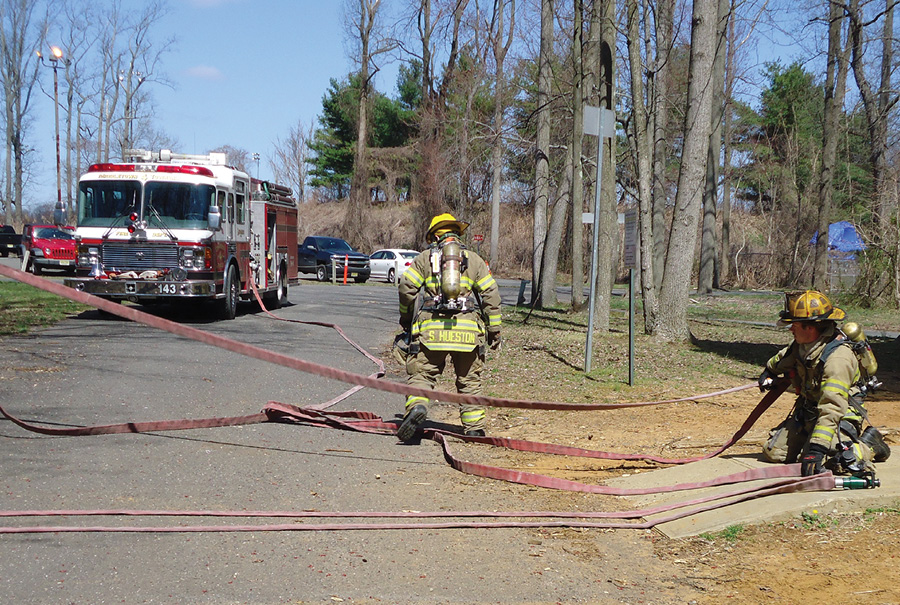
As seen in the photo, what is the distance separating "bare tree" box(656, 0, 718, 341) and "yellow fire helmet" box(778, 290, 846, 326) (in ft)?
26.6

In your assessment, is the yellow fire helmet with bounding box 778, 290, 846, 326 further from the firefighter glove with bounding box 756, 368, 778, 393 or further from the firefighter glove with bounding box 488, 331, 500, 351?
the firefighter glove with bounding box 488, 331, 500, 351

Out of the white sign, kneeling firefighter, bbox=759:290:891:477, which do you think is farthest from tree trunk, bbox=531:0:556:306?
kneeling firefighter, bbox=759:290:891:477

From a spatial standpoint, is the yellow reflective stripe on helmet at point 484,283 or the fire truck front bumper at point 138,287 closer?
the yellow reflective stripe on helmet at point 484,283

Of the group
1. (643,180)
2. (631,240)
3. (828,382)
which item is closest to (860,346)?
(828,382)

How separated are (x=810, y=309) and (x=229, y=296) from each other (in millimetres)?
13348

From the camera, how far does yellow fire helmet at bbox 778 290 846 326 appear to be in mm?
5492

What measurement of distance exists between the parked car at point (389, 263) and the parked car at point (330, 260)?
2.44 ft

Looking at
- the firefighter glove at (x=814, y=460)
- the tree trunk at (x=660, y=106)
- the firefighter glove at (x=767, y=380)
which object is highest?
the tree trunk at (x=660, y=106)

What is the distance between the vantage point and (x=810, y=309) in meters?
5.50

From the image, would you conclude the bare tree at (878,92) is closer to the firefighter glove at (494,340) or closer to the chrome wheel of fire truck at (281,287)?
the chrome wheel of fire truck at (281,287)

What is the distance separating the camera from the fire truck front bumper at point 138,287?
15.0 metres

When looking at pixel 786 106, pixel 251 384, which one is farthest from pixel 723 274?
pixel 251 384

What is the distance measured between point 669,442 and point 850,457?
248 cm

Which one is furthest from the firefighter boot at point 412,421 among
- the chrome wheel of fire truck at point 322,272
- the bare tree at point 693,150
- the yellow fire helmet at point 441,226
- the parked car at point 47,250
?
the chrome wheel of fire truck at point 322,272
